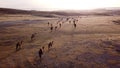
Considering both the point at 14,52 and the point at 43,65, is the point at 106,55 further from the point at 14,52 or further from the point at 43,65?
the point at 14,52

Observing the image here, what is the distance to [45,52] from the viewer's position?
28844 mm

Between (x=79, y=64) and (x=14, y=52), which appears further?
(x=14, y=52)

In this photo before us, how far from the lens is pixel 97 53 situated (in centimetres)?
2864

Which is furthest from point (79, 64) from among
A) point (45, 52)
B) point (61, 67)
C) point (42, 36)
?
point (42, 36)

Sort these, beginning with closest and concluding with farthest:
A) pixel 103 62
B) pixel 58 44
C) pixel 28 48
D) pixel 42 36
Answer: pixel 103 62, pixel 28 48, pixel 58 44, pixel 42 36

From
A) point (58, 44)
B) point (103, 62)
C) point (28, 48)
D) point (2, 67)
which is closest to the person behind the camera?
point (2, 67)

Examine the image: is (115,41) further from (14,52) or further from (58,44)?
(14,52)

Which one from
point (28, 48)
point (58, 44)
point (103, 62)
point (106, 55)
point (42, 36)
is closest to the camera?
point (103, 62)

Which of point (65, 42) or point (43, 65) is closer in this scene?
point (43, 65)

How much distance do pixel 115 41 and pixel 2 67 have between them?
19664mm

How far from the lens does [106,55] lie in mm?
27672

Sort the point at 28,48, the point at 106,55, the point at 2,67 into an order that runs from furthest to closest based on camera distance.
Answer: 1. the point at 28,48
2. the point at 106,55
3. the point at 2,67

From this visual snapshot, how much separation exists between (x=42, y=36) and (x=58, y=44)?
838 cm

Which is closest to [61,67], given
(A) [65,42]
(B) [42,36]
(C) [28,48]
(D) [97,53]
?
(D) [97,53]
